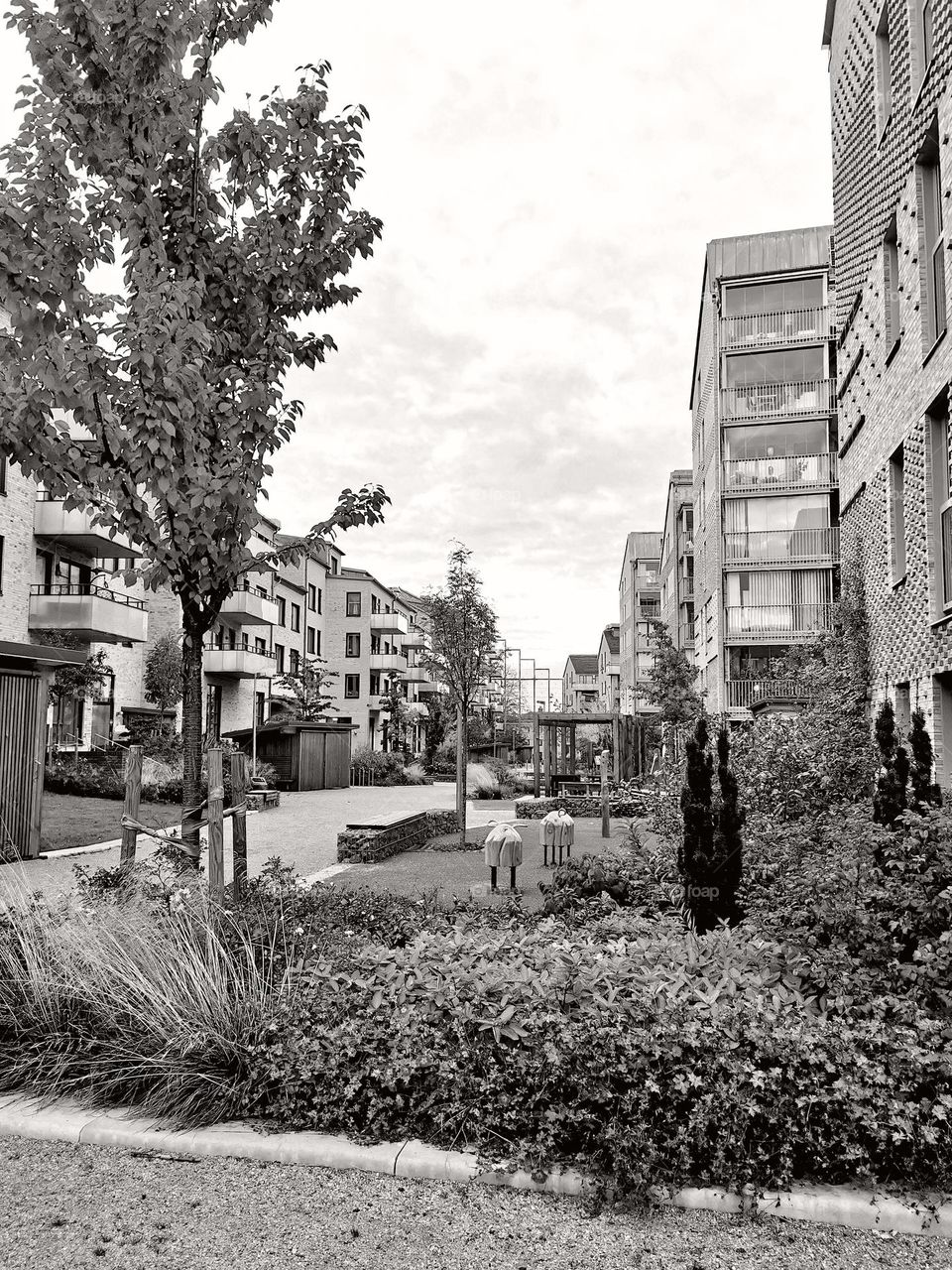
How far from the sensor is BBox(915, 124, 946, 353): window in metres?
9.90

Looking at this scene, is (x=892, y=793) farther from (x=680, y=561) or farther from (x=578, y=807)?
(x=680, y=561)

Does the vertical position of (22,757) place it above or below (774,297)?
below

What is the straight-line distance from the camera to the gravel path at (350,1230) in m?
3.04

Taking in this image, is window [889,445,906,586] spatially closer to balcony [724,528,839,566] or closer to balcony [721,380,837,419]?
balcony [724,528,839,566]

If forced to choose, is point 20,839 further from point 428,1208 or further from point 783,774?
point 428,1208

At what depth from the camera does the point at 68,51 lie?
5.41 meters

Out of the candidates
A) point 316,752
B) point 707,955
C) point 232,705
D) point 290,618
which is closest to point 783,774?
point 707,955

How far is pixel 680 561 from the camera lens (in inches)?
2020

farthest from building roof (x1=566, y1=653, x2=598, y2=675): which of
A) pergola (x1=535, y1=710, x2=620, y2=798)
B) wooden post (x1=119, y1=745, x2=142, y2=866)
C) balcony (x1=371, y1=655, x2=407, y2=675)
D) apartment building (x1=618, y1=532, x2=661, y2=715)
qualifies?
wooden post (x1=119, y1=745, x2=142, y2=866)

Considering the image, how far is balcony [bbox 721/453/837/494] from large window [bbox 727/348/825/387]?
3.19 m

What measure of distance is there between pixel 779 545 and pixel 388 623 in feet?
90.8

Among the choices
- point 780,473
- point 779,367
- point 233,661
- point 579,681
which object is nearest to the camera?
point 780,473

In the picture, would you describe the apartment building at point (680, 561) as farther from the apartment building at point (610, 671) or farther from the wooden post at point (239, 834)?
the wooden post at point (239, 834)

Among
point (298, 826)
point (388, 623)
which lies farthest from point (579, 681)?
point (298, 826)
